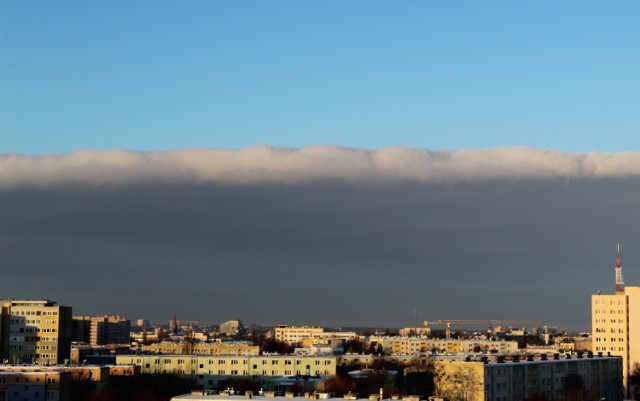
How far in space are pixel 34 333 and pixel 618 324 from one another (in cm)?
5283

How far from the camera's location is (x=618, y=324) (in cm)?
10844

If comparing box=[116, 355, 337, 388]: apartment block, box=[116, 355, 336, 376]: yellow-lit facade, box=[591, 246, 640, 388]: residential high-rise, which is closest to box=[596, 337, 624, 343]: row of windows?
box=[591, 246, 640, 388]: residential high-rise

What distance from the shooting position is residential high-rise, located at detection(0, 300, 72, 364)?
10069 centimetres

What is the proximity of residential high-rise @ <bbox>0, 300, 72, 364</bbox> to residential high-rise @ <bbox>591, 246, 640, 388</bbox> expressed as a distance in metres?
48.3

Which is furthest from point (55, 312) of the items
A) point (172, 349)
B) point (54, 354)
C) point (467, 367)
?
point (467, 367)

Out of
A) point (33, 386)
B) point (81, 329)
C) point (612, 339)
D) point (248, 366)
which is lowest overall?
point (33, 386)

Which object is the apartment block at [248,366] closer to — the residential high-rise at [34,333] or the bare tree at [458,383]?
the residential high-rise at [34,333]

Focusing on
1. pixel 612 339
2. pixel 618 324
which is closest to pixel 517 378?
pixel 612 339

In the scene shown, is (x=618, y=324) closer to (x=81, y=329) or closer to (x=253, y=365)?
(x=253, y=365)

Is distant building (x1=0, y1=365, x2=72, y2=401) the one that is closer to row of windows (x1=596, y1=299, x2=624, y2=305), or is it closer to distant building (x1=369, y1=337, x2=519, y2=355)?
row of windows (x1=596, y1=299, x2=624, y2=305)

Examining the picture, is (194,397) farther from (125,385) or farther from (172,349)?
(172,349)

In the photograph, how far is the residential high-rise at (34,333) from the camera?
100688 millimetres

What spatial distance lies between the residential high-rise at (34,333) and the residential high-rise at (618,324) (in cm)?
4832

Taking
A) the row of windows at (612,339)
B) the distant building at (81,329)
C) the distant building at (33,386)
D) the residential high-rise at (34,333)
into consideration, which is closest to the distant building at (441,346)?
the distant building at (81,329)
